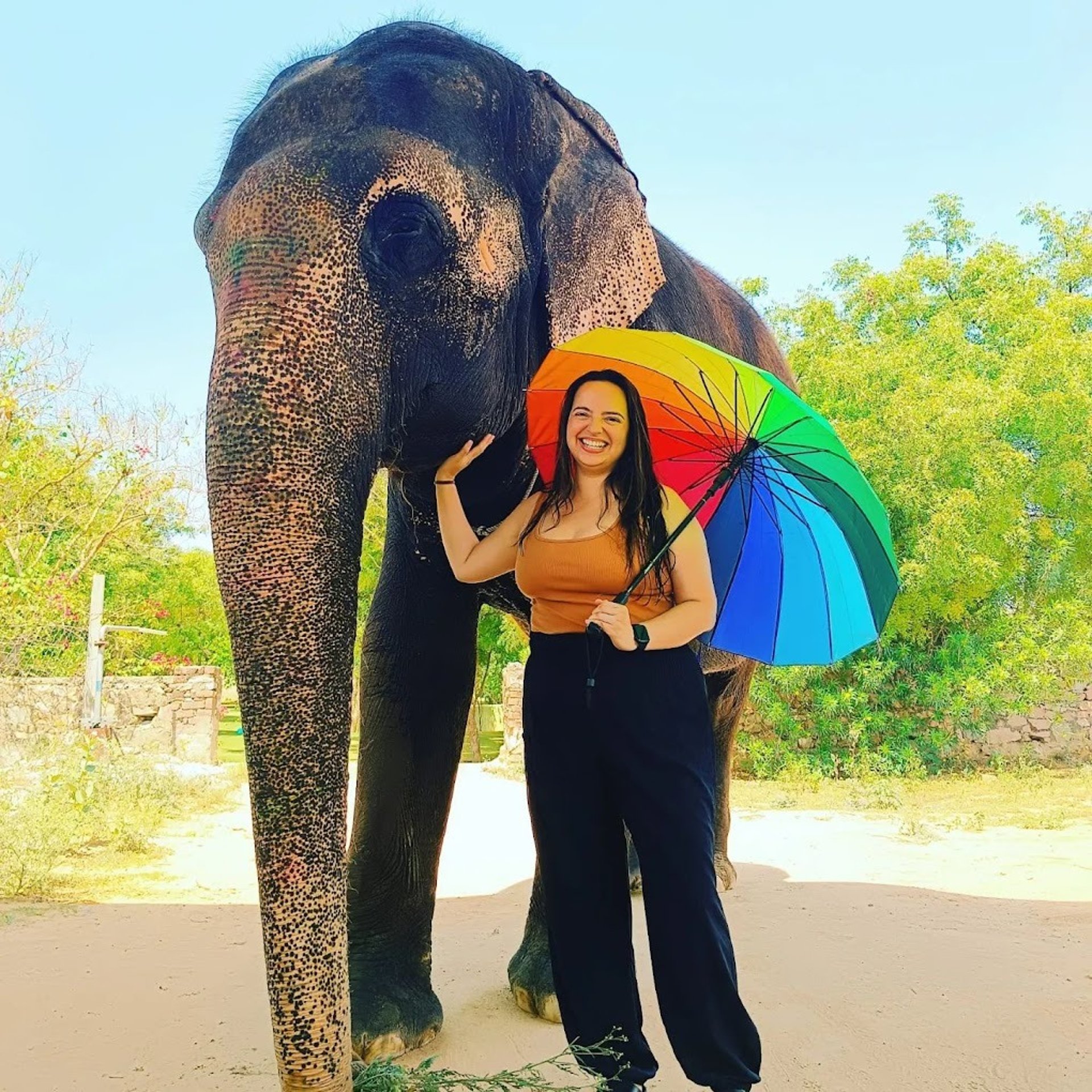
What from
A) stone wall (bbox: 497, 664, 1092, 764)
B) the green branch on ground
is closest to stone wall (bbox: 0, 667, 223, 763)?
stone wall (bbox: 497, 664, 1092, 764)

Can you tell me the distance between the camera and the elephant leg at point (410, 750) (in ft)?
11.1

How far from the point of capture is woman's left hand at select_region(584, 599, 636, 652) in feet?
7.38

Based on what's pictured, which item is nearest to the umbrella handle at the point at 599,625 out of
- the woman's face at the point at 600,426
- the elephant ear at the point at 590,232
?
the woman's face at the point at 600,426

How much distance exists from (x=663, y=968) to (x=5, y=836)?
5.15 metres

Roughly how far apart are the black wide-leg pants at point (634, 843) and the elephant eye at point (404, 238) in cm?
89

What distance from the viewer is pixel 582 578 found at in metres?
2.35

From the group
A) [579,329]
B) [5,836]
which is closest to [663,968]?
[579,329]

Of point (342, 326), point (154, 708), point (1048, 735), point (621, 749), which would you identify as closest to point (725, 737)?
point (621, 749)

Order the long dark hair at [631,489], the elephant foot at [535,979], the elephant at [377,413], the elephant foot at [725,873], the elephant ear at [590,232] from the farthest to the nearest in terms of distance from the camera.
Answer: the elephant foot at [725,873] → the elephant foot at [535,979] → the elephant ear at [590,232] → the long dark hair at [631,489] → the elephant at [377,413]

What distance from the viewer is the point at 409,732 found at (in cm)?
343

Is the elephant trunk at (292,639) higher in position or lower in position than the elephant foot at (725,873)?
higher

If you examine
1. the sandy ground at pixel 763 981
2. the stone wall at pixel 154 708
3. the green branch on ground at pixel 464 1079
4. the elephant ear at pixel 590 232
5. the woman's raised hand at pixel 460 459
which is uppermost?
the elephant ear at pixel 590 232

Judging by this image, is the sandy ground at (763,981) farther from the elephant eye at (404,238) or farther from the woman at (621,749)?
the elephant eye at (404,238)

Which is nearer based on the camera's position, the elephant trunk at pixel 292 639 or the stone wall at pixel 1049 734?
the elephant trunk at pixel 292 639
